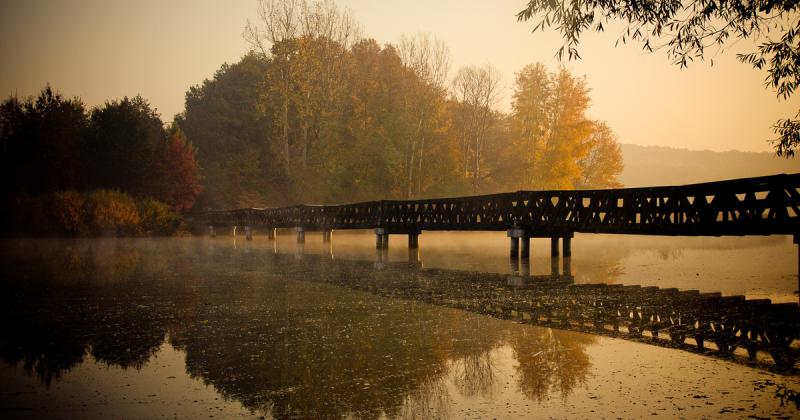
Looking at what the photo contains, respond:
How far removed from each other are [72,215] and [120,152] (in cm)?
1548

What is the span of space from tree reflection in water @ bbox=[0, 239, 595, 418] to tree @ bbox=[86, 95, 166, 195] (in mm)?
44072

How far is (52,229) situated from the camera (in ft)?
144

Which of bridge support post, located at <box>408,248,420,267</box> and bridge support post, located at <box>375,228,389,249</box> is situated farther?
bridge support post, located at <box>375,228,389,249</box>

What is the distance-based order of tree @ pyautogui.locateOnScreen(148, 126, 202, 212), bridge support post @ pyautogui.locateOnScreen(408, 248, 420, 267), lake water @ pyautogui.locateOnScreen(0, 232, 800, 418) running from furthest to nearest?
tree @ pyautogui.locateOnScreen(148, 126, 202, 212) → bridge support post @ pyautogui.locateOnScreen(408, 248, 420, 267) → lake water @ pyautogui.locateOnScreen(0, 232, 800, 418)

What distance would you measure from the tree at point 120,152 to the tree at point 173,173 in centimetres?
118

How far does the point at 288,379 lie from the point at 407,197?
47.6m

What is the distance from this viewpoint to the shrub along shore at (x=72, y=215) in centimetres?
4350

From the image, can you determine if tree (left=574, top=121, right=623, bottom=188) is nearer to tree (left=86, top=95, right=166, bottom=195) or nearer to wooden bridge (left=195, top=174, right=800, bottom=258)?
wooden bridge (left=195, top=174, right=800, bottom=258)

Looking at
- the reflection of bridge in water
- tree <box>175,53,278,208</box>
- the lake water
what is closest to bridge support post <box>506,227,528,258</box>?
the reflection of bridge in water

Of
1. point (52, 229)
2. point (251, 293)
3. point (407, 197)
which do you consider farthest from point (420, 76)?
point (251, 293)

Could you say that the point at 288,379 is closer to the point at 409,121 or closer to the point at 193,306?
the point at 193,306

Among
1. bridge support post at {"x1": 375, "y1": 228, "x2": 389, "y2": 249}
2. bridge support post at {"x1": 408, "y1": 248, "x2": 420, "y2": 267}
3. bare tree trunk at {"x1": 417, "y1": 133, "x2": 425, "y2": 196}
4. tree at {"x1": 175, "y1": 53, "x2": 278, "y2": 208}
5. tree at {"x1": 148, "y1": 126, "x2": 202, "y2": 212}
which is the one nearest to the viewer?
bridge support post at {"x1": 408, "y1": 248, "x2": 420, "y2": 267}

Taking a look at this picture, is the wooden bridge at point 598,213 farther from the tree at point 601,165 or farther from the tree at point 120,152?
the tree at point 601,165

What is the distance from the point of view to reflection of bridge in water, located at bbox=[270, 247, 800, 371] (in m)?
8.62
